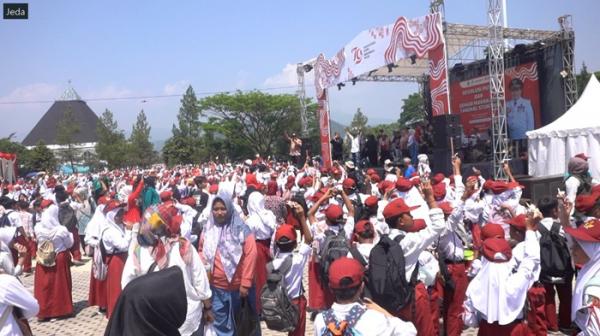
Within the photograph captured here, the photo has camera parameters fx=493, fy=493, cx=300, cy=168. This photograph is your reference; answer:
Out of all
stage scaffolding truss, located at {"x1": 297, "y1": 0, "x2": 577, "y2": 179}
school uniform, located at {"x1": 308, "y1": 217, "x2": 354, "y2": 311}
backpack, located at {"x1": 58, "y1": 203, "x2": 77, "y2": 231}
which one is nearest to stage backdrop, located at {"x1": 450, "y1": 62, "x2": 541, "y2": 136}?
stage scaffolding truss, located at {"x1": 297, "y1": 0, "x2": 577, "y2": 179}

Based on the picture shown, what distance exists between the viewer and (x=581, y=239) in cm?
282

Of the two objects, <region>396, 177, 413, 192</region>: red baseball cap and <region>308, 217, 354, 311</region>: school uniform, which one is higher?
<region>396, 177, 413, 192</region>: red baseball cap

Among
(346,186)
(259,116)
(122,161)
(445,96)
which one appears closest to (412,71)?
(445,96)

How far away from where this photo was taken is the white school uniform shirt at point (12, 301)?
3.09 meters

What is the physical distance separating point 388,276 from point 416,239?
402 millimetres

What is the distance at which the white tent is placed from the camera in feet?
39.7

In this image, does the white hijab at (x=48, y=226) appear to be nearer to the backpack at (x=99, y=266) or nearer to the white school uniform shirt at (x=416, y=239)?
the backpack at (x=99, y=266)

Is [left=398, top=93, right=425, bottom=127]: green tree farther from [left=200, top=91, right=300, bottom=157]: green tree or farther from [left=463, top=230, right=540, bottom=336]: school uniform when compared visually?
[left=463, top=230, right=540, bottom=336]: school uniform

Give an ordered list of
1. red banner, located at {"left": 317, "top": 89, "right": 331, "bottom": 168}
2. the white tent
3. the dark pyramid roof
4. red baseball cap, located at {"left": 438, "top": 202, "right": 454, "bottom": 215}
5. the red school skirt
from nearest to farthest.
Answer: red baseball cap, located at {"left": 438, "top": 202, "right": 454, "bottom": 215}
the red school skirt
the white tent
red banner, located at {"left": 317, "top": 89, "right": 331, "bottom": 168}
the dark pyramid roof

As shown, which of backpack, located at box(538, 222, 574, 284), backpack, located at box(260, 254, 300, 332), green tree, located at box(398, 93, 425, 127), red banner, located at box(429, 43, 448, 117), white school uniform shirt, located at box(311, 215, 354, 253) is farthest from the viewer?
green tree, located at box(398, 93, 425, 127)

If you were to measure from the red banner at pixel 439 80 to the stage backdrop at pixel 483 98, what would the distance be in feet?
18.0

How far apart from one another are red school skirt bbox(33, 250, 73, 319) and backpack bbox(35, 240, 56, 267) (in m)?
0.08

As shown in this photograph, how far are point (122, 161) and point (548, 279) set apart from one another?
141 feet

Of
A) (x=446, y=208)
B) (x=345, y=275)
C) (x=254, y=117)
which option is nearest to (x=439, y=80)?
(x=446, y=208)
